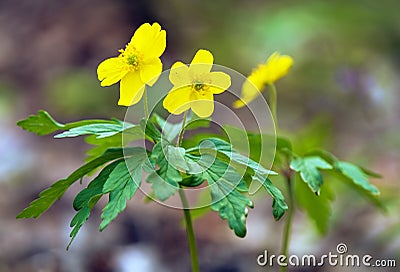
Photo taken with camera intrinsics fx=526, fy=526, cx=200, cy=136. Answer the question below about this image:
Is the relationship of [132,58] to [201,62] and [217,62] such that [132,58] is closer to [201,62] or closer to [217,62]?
[201,62]

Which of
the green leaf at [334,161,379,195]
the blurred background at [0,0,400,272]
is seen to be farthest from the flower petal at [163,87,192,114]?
the blurred background at [0,0,400,272]

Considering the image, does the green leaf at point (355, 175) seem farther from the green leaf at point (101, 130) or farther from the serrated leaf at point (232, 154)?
the green leaf at point (101, 130)

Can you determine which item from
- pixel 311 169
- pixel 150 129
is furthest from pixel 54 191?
pixel 311 169

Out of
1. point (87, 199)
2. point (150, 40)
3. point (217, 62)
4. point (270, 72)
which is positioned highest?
A: point (217, 62)

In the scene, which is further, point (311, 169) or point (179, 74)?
point (311, 169)

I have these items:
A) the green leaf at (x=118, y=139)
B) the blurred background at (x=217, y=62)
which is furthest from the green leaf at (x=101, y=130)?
the blurred background at (x=217, y=62)

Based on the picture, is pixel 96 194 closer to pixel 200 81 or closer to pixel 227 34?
pixel 200 81
